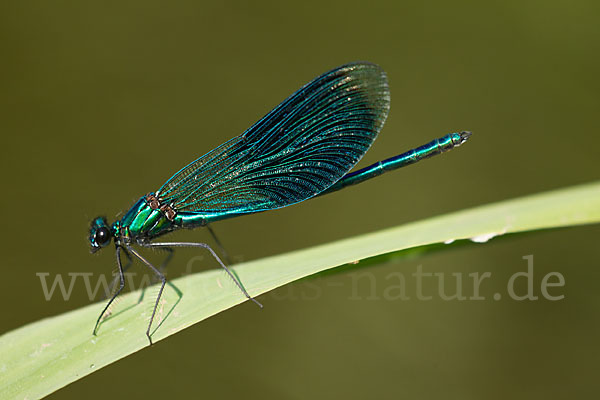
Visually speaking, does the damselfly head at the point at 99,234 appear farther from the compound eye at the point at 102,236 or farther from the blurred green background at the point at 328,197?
the blurred green background at the point at 328,197

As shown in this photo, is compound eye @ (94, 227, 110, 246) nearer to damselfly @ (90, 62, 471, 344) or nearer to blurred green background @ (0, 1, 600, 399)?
damselfly @ (90, 62, 471, 344)

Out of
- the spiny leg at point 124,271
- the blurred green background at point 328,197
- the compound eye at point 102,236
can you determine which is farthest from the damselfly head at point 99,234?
the blurred green background at point 328,197

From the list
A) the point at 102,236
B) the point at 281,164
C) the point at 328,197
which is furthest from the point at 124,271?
the point at 328,197

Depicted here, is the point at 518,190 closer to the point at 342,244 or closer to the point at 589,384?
the point at 589,384

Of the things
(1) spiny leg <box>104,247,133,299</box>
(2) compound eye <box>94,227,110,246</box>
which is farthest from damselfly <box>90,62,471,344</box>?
(1) spiny leg <box>104,247,133,299</box>

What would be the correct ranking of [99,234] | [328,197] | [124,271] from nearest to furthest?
[99,234], [124,271], [328,197]

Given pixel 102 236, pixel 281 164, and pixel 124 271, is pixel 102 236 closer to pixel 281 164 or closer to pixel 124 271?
pixel 124 271

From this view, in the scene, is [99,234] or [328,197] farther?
[328,197]
